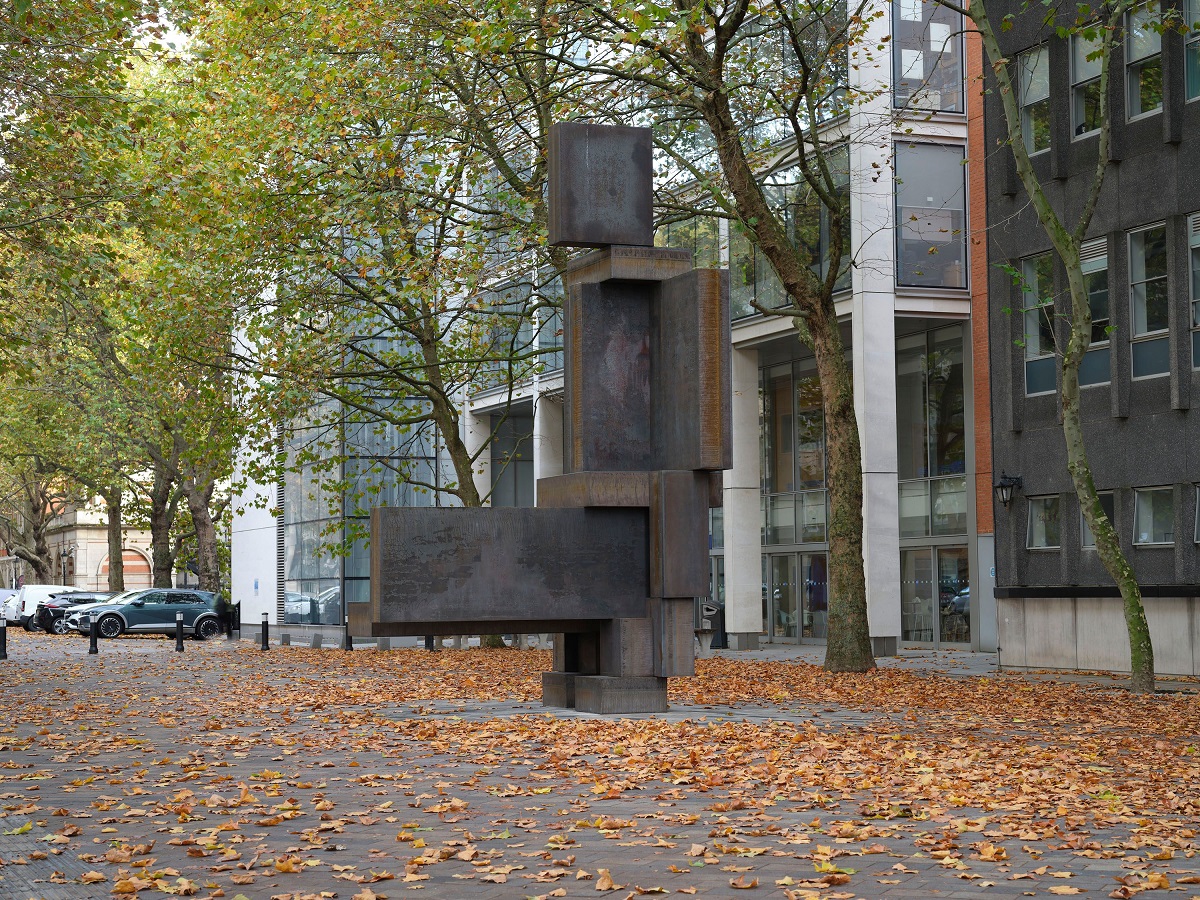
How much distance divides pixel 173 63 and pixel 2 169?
3.86m

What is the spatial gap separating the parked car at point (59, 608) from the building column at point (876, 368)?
→ 29574mm

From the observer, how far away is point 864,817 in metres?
8.78

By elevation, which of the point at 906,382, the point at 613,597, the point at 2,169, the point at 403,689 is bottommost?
the point at 403,689

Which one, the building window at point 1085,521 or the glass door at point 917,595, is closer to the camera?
the building window at point 1085,521

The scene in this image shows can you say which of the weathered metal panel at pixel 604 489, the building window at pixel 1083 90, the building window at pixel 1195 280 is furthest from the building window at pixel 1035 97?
the weathered metal panel at pixel 604 489

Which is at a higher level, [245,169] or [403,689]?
[245,169]

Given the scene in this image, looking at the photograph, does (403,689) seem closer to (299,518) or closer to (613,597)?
(613,597)


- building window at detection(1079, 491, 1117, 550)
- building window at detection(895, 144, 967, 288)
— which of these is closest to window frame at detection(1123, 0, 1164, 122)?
building window at detection(1079, 491, 1117, 550)

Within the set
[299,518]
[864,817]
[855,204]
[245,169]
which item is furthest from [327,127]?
[299,518]

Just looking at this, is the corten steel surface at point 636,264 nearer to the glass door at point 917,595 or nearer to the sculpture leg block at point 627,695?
the sculpture leg block at point 627,695

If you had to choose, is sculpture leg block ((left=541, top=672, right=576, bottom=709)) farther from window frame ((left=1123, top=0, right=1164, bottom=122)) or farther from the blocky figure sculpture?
window frame ((left=1123, top=0, right=1164, bottom=122))

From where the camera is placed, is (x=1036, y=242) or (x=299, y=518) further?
(x=299, y=518)

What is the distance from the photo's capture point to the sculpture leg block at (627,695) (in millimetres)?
14726

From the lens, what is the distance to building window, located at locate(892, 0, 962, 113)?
3080cm
